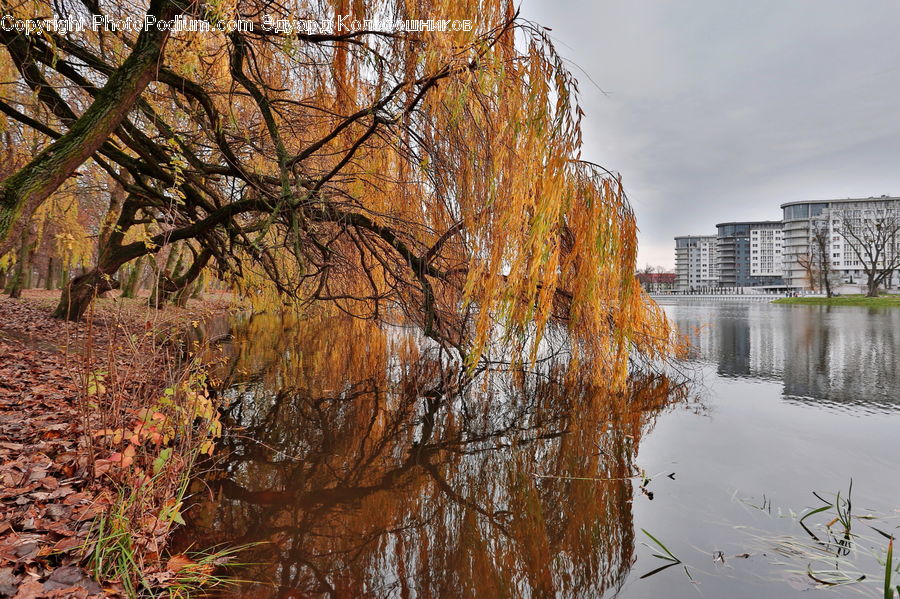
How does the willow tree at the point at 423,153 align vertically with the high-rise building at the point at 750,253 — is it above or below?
below

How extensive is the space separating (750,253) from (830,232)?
26100 millimetres

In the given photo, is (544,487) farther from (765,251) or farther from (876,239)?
(765,251)

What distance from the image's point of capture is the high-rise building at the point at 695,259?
98.4m

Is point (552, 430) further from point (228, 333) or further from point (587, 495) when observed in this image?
point (228, 333)

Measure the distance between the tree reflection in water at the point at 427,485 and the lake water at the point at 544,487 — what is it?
2cm

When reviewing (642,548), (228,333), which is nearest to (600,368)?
(642,548)

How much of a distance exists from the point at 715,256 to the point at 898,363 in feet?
321

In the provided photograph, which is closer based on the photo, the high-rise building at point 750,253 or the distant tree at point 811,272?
the distant tree at point 811,272

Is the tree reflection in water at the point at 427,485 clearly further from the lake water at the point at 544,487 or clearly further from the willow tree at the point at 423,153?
the willow tree at the point at 423,153

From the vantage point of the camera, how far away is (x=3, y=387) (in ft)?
12.4

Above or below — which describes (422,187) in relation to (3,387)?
above

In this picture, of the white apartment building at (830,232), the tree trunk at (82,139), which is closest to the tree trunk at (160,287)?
the tree trunk at (82,139)

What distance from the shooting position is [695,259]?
100312 mm

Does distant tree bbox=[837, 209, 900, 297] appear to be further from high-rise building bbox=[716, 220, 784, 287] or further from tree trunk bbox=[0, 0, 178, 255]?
tree trunk bbox=[0, 0, 178, 255]
